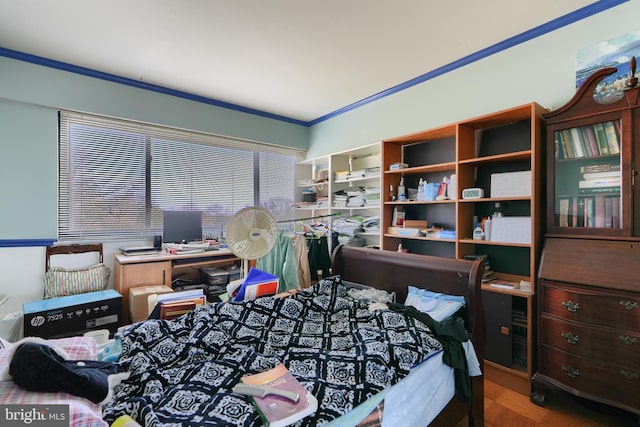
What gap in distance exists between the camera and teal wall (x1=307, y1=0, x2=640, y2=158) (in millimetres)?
1940

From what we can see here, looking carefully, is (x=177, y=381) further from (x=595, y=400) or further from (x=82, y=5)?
(x=82, y=5)

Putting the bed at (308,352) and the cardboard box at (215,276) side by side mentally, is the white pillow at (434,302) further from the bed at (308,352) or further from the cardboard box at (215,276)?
the cardboard box at (215,276)

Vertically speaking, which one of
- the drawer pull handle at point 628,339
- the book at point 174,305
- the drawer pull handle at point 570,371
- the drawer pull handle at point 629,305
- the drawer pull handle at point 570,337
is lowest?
the drawer pull handle at point 570,371

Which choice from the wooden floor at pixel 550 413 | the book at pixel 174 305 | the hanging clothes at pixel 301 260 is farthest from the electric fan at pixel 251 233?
the wooden floor at pixel 550 413

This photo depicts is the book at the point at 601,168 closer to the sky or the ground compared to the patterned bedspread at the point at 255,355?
closer to the sky

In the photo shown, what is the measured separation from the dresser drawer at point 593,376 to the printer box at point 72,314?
324 cm

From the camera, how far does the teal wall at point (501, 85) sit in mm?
1940

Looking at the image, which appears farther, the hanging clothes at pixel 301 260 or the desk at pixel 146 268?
the hanging clothes at pixel 301 260

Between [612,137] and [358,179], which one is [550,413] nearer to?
[612,137]

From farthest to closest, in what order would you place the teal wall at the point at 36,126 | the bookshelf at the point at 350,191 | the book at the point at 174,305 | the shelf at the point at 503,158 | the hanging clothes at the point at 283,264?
1. the bookshelf at the point at 350,191
2. the hanging clothes at the point at 283,264
3. the teal wall at the point at 36,126
4. the shelf at the point at 503,158
5. the book at the point at 174,305

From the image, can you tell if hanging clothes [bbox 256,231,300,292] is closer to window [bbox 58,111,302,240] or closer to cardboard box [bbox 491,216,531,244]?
window [bbox 58,111,302,240]

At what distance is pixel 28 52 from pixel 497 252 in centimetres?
428

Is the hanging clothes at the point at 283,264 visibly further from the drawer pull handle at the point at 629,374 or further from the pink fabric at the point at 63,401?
the drawer pull handle at the point at 629,374

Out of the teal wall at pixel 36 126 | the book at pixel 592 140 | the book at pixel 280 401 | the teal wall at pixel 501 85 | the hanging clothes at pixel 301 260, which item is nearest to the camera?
the book at pixel 280 401
